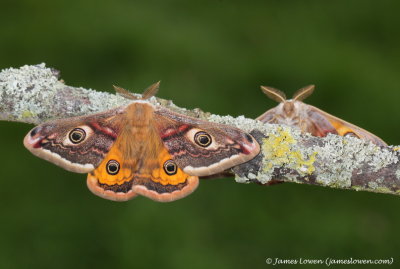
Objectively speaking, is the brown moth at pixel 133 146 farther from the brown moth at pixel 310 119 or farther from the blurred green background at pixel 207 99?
the blurred green background at pixel 207 99

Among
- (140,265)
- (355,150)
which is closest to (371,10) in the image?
Result: (140,265)

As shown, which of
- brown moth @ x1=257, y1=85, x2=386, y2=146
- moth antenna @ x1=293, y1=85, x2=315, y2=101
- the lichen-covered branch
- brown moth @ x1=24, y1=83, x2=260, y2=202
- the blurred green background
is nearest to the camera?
the lichen-covered branch

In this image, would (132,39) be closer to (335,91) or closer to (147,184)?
(335,91)

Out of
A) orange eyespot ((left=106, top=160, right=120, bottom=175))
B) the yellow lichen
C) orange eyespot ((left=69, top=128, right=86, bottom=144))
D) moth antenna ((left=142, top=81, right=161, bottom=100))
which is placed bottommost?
orange eyespot ((left=106, top=160, right=120, bottom=175))

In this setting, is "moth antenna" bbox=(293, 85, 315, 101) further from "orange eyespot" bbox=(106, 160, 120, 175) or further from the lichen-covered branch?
"orange eyespot" bbox=(106, 160, 120, 175)

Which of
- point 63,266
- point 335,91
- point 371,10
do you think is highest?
point 371,10

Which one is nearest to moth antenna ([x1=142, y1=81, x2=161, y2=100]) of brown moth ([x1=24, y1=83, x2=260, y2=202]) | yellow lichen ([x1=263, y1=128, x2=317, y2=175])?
brown moth ([x1=24, y1=83, x2=260, y2=202])

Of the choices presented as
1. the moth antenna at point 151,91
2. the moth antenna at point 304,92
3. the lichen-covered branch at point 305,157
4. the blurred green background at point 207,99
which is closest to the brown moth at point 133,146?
the moth antenna at point 151,91

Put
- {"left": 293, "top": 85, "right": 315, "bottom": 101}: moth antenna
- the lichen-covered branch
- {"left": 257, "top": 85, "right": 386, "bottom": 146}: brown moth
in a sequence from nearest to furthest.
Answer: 1. the lichen-covered branch
2. {"left": 293, "top": 85, "right": 315, "bottom": 101}: moth antenna
3. {"left": 257, "top": 85, "right": 386, "bottom": 146}: brown moth

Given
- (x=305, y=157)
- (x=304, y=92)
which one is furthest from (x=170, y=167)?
(x=304, y=92)
